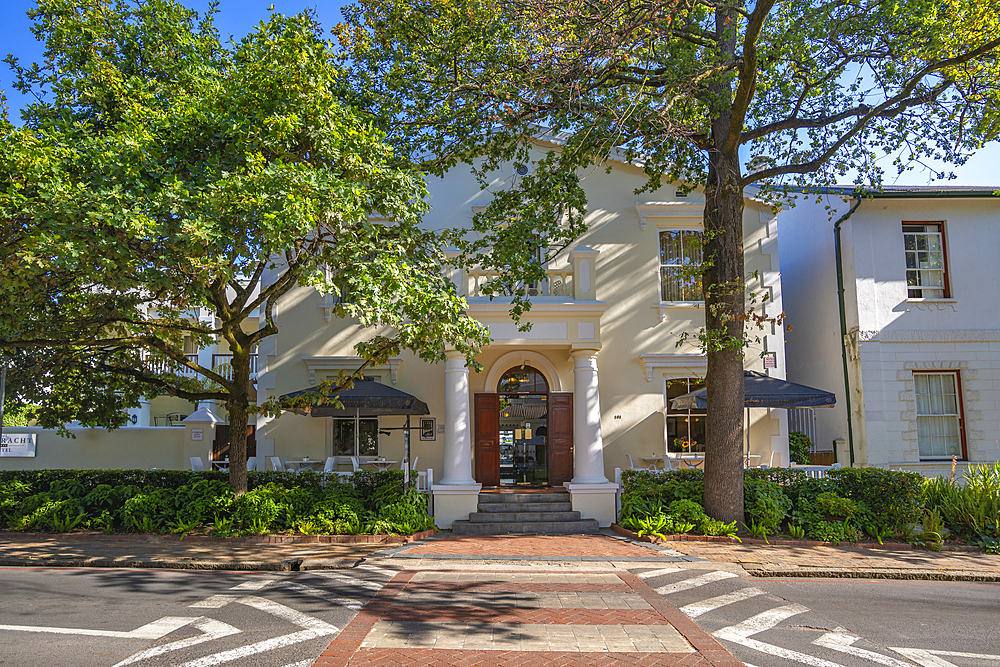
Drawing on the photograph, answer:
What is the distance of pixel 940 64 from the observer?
34.4 ft

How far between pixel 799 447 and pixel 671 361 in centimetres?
429

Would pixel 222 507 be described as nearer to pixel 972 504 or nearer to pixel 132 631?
pixel 132 631

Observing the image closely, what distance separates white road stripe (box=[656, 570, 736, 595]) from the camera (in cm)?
829

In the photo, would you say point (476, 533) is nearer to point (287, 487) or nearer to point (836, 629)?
point (287, 487)

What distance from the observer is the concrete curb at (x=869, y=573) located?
9477mm

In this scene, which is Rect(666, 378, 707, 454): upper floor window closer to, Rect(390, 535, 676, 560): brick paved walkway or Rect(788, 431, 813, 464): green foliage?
Rect(788, 431, 813, 464): green foliage

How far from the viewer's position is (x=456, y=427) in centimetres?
1398

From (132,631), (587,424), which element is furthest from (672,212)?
(132,631)

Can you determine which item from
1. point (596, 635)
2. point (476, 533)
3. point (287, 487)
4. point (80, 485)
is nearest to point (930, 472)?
point (476, 533)

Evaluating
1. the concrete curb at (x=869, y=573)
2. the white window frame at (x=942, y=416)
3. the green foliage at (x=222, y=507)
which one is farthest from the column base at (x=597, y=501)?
the white window frame at (x=942, y=416)

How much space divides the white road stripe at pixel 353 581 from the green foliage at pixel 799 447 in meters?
12.1

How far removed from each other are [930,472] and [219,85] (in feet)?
54.3

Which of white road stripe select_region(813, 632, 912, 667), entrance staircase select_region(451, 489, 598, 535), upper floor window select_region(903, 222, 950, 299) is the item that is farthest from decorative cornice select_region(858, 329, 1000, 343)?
white road stripe select_region(813, 632, 912, 667)

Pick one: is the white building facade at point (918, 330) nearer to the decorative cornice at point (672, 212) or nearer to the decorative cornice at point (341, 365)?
the decorative cornice at point (672, 212)
